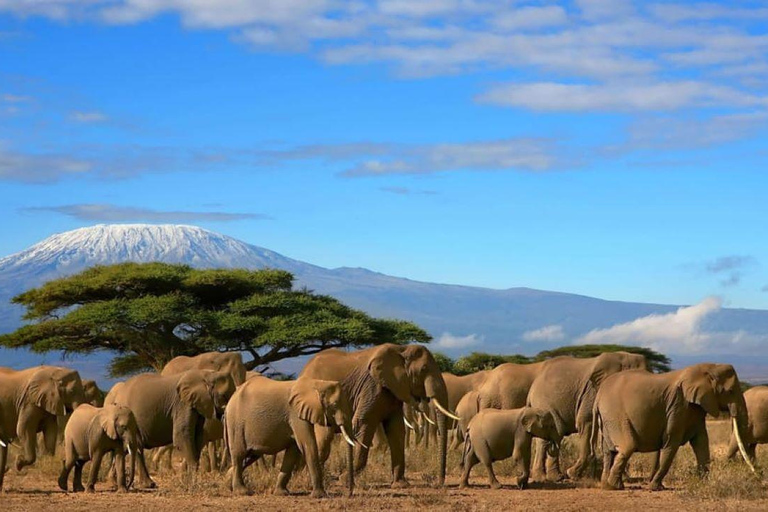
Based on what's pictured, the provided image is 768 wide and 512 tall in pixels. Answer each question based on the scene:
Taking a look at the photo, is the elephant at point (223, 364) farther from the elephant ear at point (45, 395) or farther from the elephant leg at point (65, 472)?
the elephant leg at point (65, 472)

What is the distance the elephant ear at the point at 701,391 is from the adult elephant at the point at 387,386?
350 cm

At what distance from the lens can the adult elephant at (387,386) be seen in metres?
20.0

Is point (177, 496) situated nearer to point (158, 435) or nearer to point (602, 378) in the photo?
point (158, 435)

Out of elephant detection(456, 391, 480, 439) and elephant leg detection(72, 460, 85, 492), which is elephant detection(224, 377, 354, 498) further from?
elephant detection(456, 391, 480, 439)

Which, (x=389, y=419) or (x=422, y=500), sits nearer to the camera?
(x=422, y=500)

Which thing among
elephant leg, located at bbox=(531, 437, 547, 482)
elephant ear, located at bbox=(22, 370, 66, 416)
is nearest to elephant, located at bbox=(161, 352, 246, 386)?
elephant ear, located at bbox=(22, 370, 66, 416)

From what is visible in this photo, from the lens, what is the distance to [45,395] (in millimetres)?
22156

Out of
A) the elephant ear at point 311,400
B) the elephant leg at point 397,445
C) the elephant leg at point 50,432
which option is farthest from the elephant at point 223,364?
the elephant ear at point 311,400

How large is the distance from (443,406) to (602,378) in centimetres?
329

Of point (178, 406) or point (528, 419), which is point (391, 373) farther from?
point (178, 406)

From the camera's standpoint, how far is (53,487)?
2150 centimetres

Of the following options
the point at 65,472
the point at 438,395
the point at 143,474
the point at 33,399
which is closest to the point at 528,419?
the point at 438,395

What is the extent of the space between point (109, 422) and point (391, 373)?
13.6 ft

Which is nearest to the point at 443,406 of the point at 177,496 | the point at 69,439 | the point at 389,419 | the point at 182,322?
the point at 389,419
